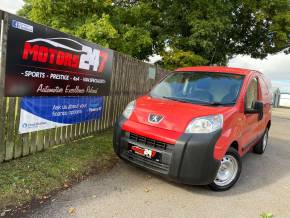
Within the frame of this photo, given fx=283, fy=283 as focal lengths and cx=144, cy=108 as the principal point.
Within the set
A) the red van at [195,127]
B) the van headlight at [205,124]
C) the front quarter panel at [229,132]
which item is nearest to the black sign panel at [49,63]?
the red van at [195,127]

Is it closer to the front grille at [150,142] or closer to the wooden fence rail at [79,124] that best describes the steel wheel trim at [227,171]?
the front grille at [150,142]

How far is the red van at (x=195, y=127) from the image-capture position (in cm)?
401

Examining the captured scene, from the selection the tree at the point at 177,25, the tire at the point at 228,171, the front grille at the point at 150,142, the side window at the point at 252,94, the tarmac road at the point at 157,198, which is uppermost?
the tree at the point at 177,25

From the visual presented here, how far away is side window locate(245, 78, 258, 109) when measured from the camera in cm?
510

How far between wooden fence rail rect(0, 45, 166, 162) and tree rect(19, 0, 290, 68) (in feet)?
10.9

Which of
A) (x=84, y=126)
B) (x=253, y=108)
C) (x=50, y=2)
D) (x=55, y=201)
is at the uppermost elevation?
(x=50, y=2)

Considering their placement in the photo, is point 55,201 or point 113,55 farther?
point 113,55

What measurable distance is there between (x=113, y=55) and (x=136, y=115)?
115 inches

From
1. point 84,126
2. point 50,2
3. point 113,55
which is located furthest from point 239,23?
point 84,126

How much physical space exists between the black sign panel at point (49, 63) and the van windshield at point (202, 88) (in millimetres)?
1572

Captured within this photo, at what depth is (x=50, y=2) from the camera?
11461 mm

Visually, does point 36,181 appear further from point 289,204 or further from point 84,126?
point 289,204

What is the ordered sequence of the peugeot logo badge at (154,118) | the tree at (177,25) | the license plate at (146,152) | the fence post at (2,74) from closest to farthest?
the fence post at (2,74) → the license plate at (146,152) → the peugeot logo badge at (154,118) → the tree at (177,25)

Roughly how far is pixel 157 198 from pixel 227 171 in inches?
53.1
